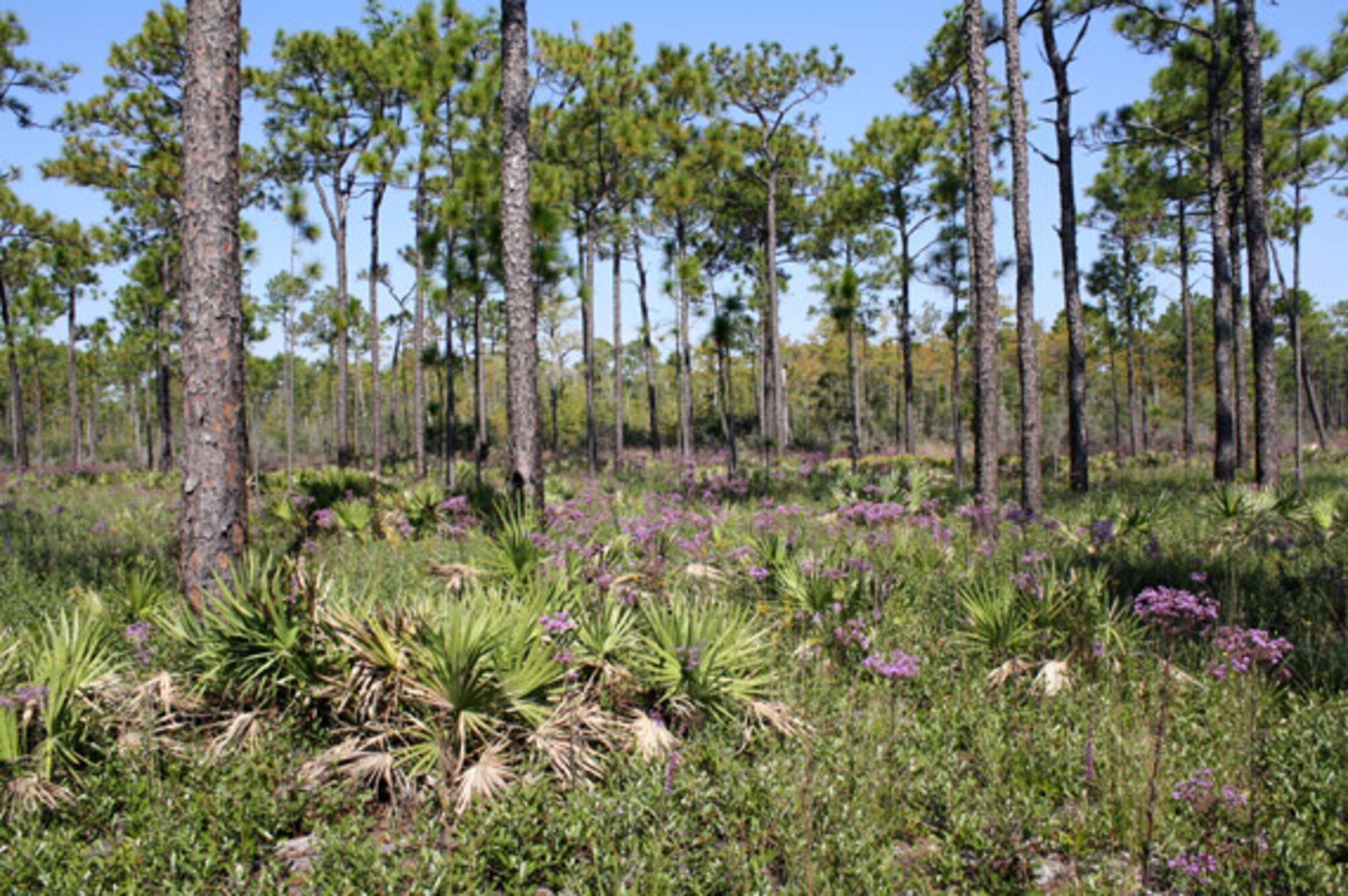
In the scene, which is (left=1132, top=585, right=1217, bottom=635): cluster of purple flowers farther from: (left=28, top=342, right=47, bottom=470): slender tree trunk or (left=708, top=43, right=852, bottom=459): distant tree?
(left=28, top=342, right=47, bottom=470): slender tree trunk

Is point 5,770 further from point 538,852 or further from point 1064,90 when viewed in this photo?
point 1064,90

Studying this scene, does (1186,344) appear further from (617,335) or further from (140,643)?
(140,643)

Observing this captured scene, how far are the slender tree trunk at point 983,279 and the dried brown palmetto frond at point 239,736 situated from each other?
31.2ft

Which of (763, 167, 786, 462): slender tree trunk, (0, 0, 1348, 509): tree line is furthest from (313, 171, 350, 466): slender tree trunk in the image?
(763, 167, 786, 462): slender tree trunk

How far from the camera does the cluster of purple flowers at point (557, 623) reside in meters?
4.43

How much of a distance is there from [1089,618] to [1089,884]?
125 inches

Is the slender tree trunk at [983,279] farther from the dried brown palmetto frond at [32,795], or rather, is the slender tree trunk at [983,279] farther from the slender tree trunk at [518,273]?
the dried brown palmetto frond at [32,795]

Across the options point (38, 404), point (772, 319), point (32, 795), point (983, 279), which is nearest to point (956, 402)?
point (772, 319)

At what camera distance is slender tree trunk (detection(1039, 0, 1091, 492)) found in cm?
1648

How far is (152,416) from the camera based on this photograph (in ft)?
244

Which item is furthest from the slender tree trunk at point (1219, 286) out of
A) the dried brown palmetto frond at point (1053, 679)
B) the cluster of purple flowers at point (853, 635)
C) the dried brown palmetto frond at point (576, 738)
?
the dried brown palmetto frond at point (576, 738)

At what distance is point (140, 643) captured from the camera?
5492 mm

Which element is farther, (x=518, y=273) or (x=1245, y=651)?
(x=518, y=273)

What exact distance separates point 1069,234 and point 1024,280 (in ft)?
16.4
